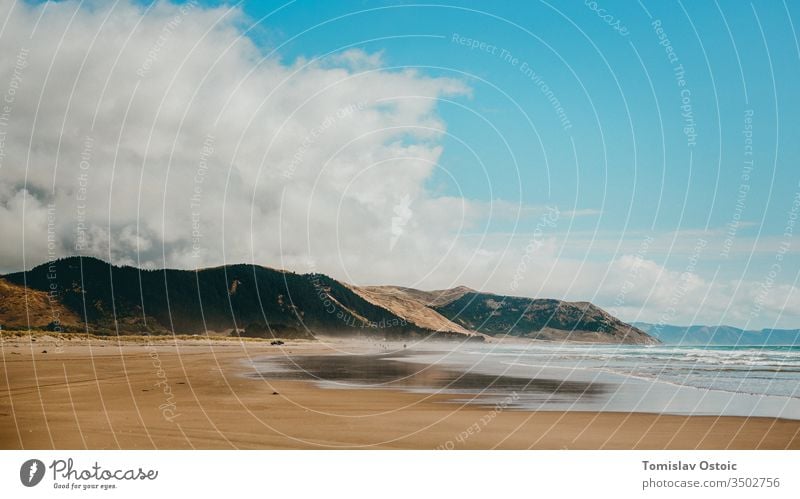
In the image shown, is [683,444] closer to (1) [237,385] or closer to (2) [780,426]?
(2) [780,426]

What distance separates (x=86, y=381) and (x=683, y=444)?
17.8 m

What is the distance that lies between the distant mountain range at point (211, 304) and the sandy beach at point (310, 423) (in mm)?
64868

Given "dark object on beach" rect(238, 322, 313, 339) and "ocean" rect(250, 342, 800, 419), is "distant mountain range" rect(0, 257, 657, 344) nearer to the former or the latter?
"dark object on beach" rect(238, 322, 313, 339)

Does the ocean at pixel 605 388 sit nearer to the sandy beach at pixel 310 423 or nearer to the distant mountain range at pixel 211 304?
the sandy beach at pixel 310 423

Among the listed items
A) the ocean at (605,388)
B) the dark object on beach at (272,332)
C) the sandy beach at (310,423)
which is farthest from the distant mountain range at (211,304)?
the sandy beach at (310,423)

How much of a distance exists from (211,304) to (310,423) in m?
112

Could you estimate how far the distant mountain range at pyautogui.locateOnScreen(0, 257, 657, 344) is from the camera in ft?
294

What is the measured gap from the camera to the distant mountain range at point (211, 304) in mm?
89688

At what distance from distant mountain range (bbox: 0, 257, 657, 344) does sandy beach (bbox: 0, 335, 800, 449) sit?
6487 centimetres

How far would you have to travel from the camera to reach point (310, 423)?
1480 cm

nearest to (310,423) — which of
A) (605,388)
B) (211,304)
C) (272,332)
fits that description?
(605,388)

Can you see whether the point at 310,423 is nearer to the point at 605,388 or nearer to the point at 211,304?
→ the point at 605,388

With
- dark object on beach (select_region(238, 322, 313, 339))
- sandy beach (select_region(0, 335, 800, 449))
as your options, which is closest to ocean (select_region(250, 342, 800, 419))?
sandy beach (select_region(0, 335, 800, 449))
